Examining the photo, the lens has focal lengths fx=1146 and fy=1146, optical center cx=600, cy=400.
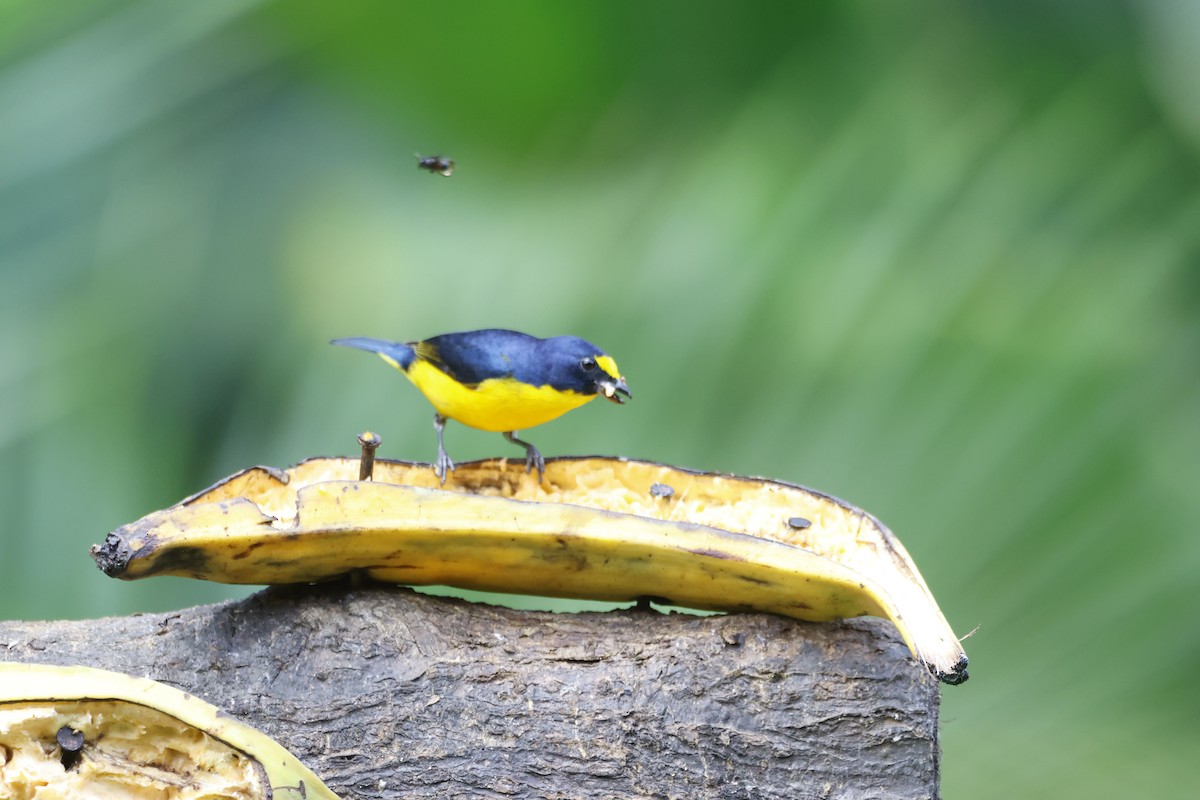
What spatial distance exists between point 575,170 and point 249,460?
1553 mm

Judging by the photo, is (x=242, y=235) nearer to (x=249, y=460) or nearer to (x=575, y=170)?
(x=249, y=460)

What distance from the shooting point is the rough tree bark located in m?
2.08

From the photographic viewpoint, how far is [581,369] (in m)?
2.44

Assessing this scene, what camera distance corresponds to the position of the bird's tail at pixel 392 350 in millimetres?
2764

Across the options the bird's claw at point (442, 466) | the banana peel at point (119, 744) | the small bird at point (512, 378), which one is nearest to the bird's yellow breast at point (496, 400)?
the small bird at point (512, 378)

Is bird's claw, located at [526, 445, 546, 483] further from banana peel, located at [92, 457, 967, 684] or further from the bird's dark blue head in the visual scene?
banana peel, located at [92, 457, 967, 684]

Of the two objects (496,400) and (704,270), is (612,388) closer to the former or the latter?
(496,400)

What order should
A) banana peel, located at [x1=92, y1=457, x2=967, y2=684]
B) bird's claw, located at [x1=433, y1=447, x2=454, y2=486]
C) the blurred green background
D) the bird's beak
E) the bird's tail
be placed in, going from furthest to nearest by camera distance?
the blurred green background
the bird's tail
bird's claw, located at [x1=433, y1=447, x2=454, y2=486]
the bird's beak
banana peel, located at [x1=92, y1=457, x2=967, y2=684]

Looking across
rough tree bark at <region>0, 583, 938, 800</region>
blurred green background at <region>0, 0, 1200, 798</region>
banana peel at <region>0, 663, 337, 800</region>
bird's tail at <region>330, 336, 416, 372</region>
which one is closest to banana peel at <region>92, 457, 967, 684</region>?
rough tree bark at <region>0, 583, 938, 800</region>

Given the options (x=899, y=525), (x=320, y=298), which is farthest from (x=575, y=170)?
(x=899, y=525)

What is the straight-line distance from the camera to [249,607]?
7.39 ft

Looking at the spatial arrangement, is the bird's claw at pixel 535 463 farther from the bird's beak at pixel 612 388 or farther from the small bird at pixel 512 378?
the bird's beak at pixel 612 388

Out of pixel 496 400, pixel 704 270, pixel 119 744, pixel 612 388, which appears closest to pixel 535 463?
pixel 496 400

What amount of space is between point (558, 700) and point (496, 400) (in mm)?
689
